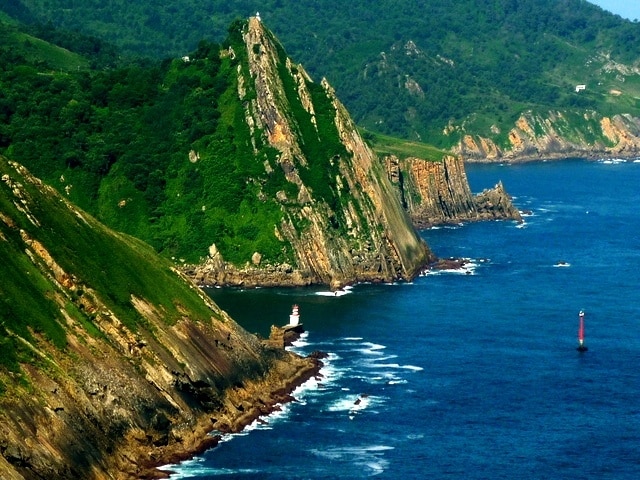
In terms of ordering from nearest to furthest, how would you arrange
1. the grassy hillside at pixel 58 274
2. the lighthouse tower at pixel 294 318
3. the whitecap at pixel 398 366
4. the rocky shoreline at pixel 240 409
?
the rocky shoreline at pixel 240 409 → the grassy hillside at pixel 58 274 → the whitecap at pixel 398 366 → the lighthouse tower at pixel 294 318

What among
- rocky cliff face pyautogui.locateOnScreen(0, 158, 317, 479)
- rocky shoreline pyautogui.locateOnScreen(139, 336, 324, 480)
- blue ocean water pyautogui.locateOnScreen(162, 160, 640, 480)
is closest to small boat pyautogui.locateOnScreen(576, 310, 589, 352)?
blue ocean water pyautogui.locateOnScreen(162, 160, 640, 480)

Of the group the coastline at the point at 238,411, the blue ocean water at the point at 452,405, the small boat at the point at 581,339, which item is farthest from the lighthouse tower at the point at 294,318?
the small boat at the point at 581,339

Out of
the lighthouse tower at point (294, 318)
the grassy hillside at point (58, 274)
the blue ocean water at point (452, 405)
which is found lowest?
the blue ocean water at point (452, 405)

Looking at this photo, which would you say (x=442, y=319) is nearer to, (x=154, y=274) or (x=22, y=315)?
(x=154, y=274)

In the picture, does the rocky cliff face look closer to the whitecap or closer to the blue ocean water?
the blue ocean water

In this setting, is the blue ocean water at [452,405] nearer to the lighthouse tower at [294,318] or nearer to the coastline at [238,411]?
the coastline at [238,411]

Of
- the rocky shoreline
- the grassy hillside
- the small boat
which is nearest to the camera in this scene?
the rocky shoreline

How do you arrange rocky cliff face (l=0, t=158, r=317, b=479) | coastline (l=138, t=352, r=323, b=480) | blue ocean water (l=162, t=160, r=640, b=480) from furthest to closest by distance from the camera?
blue ocean water (l=162, t=160, r=640, b=480)
coastline (l=138, t=352, r=323, b=480)
rocky cliff face (l=0, t=158, r=317, b=479)

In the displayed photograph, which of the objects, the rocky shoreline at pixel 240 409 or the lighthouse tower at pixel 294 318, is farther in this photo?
the lighthouse tower at pixel 294 318
